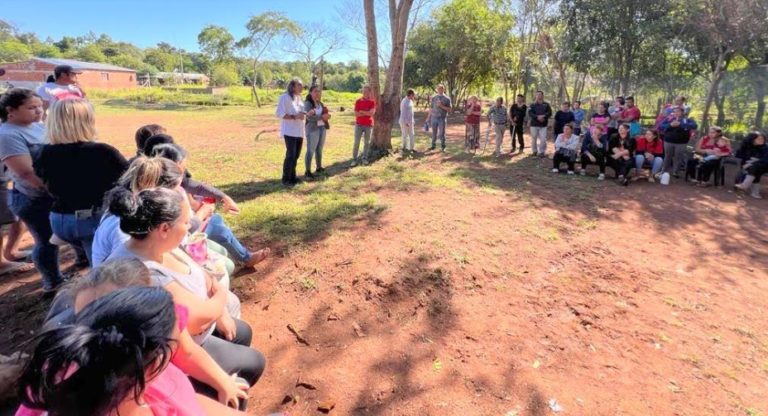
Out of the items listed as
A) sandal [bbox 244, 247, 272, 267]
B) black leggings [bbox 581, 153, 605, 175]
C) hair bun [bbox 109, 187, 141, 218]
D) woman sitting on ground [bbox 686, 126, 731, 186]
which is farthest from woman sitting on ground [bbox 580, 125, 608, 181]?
hair bun [bbox 109, 187, 141, 218]

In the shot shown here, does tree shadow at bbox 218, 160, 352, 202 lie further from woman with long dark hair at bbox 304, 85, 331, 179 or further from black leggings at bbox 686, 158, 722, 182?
black leggings at bbox 686, 158, 722, 182

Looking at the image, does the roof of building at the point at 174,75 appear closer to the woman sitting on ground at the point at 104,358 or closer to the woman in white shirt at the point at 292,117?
the woman in white shirt at the point at 292,117

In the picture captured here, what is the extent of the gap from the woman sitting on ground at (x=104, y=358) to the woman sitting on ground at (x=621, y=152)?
853 centimetres

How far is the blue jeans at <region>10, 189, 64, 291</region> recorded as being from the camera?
3.29m

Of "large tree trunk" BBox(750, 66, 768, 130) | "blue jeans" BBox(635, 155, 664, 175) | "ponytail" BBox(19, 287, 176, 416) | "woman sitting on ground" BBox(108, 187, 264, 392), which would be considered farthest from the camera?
"large tree trunk" BBox(750, 66, 768, 130)

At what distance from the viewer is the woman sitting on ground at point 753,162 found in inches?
297

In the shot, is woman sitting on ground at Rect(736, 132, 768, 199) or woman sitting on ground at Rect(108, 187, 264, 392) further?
woman sitting on ground at Rect(736, 132, 768, 199)

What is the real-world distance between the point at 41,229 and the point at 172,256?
2094 mm

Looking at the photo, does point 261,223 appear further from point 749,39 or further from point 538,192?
point 749,39

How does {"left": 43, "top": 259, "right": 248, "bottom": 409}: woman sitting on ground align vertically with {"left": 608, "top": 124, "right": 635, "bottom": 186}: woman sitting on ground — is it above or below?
below

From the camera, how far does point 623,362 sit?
3068 mm

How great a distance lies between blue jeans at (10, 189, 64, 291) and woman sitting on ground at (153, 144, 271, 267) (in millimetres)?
1159

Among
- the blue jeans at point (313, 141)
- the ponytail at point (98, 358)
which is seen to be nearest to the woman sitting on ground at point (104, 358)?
the ponytail at point (98, 358)

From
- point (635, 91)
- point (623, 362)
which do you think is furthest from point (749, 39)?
point (623, 362)
